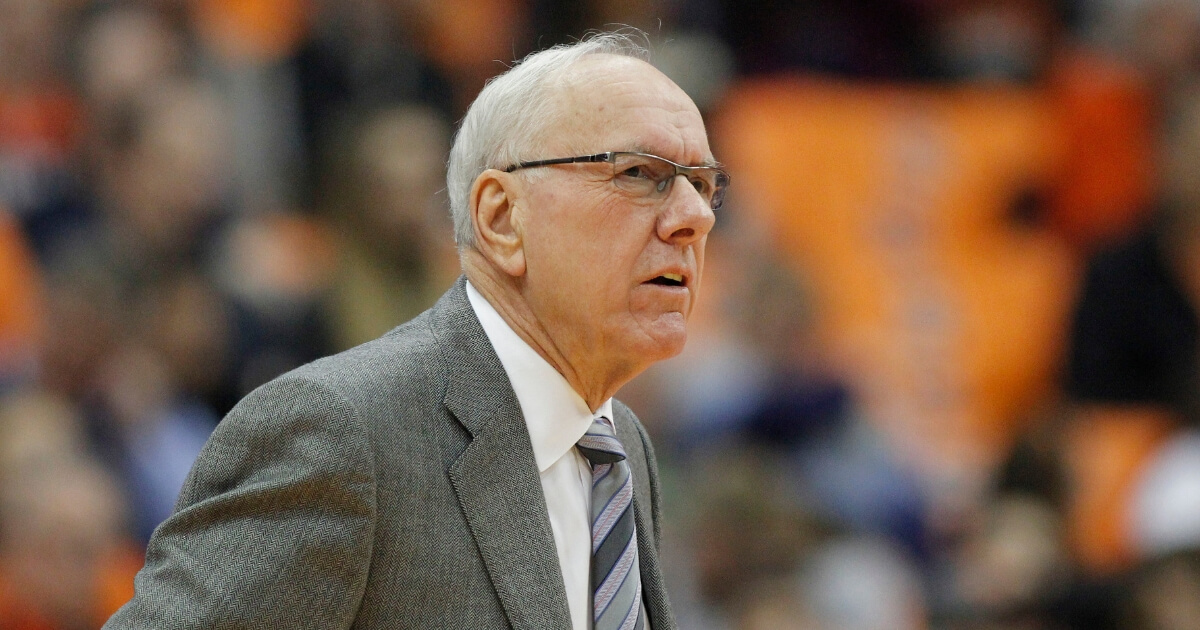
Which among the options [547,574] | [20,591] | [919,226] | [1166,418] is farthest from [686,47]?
[547,574]

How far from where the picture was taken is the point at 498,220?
2.27m

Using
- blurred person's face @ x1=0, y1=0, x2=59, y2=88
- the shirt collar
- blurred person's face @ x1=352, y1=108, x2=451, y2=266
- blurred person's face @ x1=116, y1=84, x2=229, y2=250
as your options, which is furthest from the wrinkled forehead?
blurred person's face @ x1=0, y1=0, x2=59, y2=88

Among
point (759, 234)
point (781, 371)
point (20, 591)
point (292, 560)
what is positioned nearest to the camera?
point (292, 560)

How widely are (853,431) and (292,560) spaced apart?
12.9 ft

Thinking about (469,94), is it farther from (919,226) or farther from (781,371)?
(919,226)

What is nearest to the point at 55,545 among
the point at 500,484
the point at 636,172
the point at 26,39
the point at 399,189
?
the point at 399,189

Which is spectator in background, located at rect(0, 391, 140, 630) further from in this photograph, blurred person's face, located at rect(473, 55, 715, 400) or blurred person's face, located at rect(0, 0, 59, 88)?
blurred person's face, located at rect(473, 55, 715, 400)

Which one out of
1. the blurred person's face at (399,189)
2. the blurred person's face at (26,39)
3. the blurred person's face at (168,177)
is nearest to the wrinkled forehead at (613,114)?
the blurred person's face at (399,189)

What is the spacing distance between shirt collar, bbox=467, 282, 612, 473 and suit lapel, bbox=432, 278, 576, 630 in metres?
0.03

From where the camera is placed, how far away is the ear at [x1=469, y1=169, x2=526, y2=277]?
224 centimetres

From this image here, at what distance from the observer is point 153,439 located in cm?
450

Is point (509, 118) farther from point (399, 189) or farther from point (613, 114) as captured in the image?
point (399, 189)

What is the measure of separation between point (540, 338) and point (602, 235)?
7.5 inches

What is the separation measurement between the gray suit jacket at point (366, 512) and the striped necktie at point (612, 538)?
142 mm
